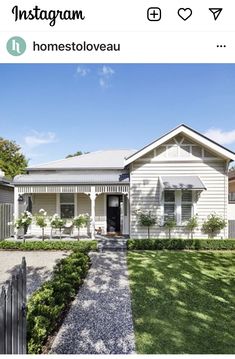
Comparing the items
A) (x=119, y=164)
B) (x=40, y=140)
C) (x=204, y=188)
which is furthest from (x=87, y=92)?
(x=40, y=140)

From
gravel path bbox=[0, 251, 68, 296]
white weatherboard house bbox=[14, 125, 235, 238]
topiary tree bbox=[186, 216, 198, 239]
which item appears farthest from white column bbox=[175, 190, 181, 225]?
gravel path bbox=[0, 251, 68, 296]

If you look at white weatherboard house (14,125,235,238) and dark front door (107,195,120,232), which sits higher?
white weatherboard house (14,125,235,238)

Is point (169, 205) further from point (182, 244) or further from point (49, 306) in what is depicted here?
point (49, 306)

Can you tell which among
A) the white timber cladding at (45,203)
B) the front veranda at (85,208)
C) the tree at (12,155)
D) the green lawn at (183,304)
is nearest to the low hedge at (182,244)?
the green lawn at (183,304)

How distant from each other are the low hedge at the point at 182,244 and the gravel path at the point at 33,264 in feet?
12.6

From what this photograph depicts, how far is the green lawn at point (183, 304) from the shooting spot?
4.32 meters

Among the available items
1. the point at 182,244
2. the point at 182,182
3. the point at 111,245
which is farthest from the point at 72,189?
the point at 182,244

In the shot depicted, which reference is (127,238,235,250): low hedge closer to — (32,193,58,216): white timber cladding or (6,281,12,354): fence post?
(32,193,58,216): white timber cladding

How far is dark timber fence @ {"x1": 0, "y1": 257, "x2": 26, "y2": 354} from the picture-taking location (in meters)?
2.93
